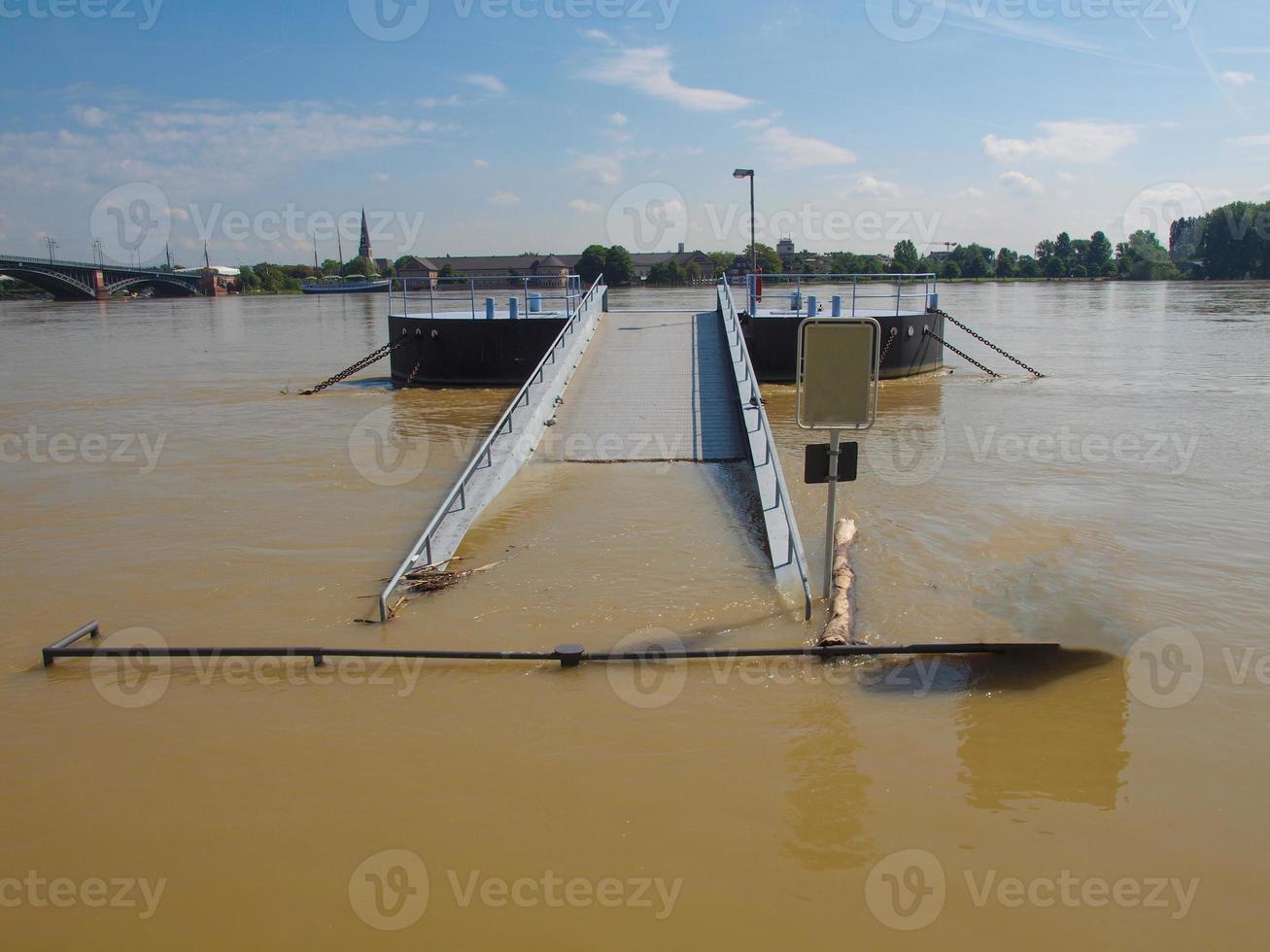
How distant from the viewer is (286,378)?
24.9m

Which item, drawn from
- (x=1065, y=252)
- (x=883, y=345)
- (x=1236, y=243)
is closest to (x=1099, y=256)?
(x=1065, y=252)

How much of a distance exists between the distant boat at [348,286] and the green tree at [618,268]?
1153 inches

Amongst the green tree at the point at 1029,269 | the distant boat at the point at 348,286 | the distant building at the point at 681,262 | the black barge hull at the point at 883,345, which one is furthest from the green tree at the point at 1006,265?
the black barge hull at the point at 883,345

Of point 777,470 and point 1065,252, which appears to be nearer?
point 777,470

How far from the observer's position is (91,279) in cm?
9538

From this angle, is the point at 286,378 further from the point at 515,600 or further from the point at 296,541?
the point at 515,600

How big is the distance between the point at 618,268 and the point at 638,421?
318ft

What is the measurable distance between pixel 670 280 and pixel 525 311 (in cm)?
9292

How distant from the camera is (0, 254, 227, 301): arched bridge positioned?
84.6 meters

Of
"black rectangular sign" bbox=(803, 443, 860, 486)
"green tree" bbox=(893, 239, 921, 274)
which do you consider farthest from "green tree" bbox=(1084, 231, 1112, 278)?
"black rectangular sign" bbox=(803, 443, 860, 486)

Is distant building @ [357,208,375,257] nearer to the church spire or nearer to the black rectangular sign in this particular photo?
the church spire

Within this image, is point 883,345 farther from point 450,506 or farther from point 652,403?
point 450,506

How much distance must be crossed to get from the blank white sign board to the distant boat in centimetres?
11550

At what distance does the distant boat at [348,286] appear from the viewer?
117438 millimetres
